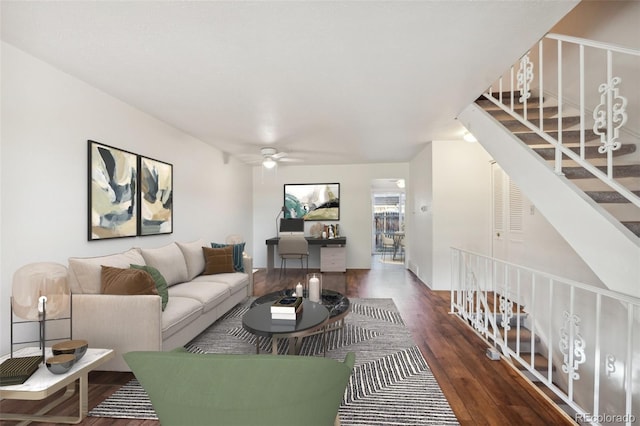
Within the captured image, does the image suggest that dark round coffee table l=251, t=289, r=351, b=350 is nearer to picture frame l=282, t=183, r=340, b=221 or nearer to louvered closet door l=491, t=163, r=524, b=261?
louvered closet door l=491, t=163, r=524, b=261

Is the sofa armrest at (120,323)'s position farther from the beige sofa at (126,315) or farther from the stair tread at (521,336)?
the stair tread at (521,336)

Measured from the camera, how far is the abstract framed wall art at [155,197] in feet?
11.4

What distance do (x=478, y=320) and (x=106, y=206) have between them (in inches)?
156

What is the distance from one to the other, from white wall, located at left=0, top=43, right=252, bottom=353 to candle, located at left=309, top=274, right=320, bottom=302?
210 centimetres

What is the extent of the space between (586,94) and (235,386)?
3.78m

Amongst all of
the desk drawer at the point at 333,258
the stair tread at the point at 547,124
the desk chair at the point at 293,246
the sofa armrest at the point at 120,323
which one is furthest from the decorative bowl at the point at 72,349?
the desk drawer at the point at 333,258

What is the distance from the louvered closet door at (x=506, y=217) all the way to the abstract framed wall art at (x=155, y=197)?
480 centimetres

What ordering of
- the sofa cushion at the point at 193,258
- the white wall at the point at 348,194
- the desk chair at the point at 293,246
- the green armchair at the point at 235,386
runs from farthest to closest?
the white wall at the point at 348,194 < the desk chair at the point at 293,246 < the sofa cushion at the point at 193,258 < the green armchair at the point at 235,386

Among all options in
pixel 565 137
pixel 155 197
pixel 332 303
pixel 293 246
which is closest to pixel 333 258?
pixel 293 246

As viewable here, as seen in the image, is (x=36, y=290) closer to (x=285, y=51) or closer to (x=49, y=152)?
(x=49, y=152)

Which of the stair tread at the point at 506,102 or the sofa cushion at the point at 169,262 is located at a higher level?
the stair tread at the point at 506,102

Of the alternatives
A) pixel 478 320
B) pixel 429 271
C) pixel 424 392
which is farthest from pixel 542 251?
pixel 424 392

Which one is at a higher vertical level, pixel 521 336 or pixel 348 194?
pixel 348 194

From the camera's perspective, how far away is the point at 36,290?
1.86m
